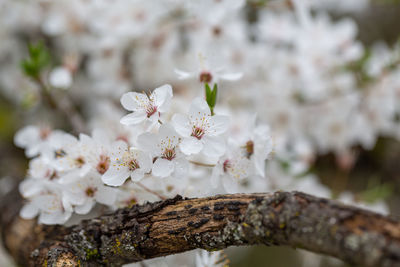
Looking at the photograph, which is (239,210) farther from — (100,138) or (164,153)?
(100,138)

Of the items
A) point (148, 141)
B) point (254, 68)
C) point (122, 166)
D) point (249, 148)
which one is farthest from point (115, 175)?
point (254, 68)

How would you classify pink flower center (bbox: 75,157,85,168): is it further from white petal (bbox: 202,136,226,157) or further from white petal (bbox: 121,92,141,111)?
white petal (bbox: 202,136,226,157)

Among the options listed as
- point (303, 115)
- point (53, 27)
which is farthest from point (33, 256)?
point (303, 115)

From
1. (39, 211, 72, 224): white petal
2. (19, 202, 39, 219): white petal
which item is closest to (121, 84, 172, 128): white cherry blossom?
(39, 211, 72, 224): white petal

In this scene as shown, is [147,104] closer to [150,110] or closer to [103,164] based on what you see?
[150,110]

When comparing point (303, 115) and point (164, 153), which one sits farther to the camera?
point (303, 115)

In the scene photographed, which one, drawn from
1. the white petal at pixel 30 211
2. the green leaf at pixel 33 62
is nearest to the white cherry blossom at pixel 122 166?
the white petal at pixel 30 211

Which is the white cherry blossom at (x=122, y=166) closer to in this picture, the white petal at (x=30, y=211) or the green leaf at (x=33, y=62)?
the white petal at (x=30, y=211)
